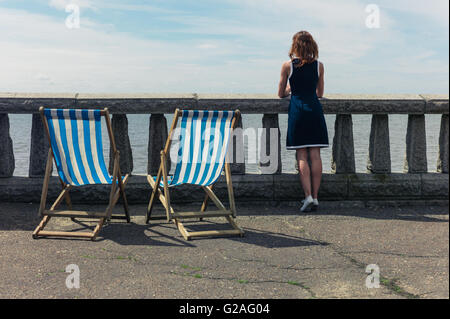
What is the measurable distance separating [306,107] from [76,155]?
96.2 inches

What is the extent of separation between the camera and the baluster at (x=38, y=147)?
19.4ft

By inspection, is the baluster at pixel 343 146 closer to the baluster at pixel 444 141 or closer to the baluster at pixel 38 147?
the baluster at pixel 444 141

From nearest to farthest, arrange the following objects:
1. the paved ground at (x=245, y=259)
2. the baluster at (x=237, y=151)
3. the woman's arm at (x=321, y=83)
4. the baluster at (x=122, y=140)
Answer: the paved ground at (x=245, y=259)
the woman's arm at (x=321, y=83)
the baluster at (x=237, y=151)
the baluster at (x=122, y=140)

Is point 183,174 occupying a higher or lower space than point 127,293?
higher

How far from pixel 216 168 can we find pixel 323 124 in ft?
4.71

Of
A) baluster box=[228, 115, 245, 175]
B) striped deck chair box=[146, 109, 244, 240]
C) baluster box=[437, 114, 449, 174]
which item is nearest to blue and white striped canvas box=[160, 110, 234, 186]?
striped deck chair box=[146, 109, 244, 240]

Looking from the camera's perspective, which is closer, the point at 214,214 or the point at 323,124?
the point at 214,214

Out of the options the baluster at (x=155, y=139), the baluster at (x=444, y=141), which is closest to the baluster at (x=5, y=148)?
the baluster at (x=155, y=139)

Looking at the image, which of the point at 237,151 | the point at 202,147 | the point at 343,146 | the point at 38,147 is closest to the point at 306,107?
the point at 343,146

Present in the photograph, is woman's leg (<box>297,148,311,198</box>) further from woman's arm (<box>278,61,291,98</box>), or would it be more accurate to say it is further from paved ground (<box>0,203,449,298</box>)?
woman's arm (<box>278,61,291,98</box>)

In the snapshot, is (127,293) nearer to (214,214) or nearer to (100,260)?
(100,260)

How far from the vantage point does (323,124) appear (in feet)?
18.8

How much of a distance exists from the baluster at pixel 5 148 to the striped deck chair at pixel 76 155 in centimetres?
134

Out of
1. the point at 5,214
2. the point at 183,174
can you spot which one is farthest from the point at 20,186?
the point at 183,174
